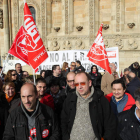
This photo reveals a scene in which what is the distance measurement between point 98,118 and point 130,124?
0.43 meters

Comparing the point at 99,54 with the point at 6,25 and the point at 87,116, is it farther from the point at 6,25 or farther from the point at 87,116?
the point at 6,25

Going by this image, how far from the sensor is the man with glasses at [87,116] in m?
2.77

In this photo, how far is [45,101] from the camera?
3.80 meters

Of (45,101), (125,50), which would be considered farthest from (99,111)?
(125,50)

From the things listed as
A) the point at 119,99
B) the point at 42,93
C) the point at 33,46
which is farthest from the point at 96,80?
the point at 42,93

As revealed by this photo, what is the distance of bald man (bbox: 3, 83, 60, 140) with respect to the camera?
8.42 ft

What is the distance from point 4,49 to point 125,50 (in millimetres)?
8346

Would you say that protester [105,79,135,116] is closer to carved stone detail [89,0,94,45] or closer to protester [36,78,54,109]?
protester [36,78,54,109]

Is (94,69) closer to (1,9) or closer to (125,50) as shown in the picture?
(125,50)

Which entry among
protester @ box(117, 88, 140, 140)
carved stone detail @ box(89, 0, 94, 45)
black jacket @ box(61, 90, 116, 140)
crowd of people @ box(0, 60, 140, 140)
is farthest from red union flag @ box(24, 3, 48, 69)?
carved stone detail @ box(89, 0, 94, 45)

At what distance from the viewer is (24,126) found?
2553 millimetres

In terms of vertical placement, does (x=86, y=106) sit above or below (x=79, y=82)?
below

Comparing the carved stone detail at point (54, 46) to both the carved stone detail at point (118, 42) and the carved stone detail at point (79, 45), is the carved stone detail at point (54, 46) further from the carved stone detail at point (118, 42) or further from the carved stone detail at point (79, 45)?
the carved stone detail at point (118, 42)

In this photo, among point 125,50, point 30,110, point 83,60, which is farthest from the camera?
point 125,50
